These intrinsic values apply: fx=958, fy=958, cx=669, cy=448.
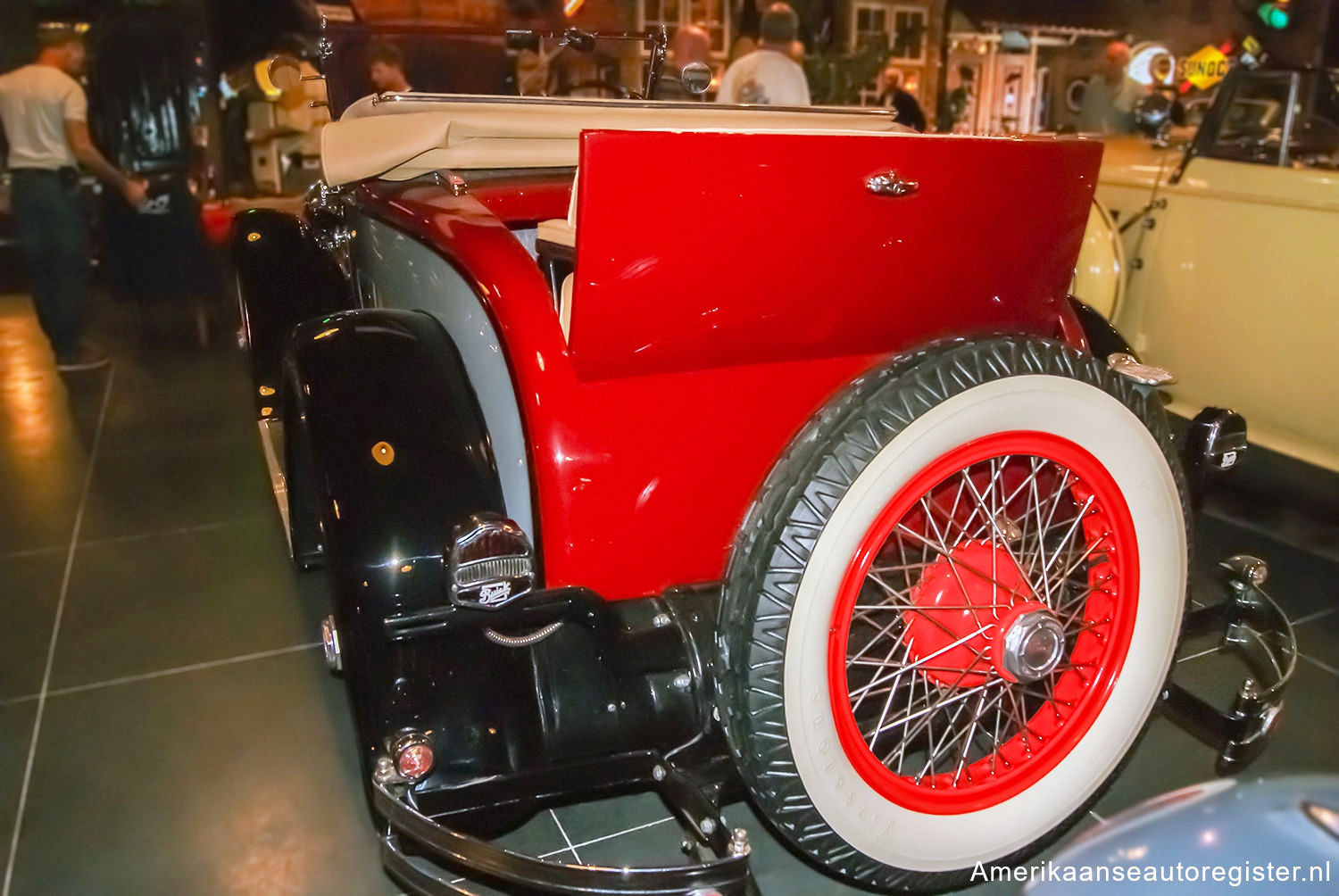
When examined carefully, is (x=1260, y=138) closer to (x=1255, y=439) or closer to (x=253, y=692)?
(x=1255, y=439)

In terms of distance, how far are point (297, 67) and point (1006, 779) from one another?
2.73m

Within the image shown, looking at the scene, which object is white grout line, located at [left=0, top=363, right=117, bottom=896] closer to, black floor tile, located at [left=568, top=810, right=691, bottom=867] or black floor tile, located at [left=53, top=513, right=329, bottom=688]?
black floor tile, located at [left=53, top=513, right=329, bottom=688]

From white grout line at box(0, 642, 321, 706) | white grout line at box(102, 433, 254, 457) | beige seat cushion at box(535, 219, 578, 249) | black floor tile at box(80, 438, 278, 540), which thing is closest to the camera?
beige seat cushion at box(535, 219, 578, 249)

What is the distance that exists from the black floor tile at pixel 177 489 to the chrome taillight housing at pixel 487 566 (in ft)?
8.54

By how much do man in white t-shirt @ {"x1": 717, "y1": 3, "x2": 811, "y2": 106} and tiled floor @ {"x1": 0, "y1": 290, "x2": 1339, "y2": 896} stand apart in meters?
3.35

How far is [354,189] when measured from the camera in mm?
2777

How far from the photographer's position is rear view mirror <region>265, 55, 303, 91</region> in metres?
2.88

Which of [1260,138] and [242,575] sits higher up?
[1260,138]

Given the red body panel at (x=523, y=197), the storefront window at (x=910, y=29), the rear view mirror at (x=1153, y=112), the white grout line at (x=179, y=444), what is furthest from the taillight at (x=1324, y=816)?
the storefront window at (x=910, y=29)

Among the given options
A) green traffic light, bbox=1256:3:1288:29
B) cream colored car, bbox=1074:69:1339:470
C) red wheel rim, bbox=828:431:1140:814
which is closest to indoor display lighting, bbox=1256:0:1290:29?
green traffic light, bbox=1256:3:1288:29

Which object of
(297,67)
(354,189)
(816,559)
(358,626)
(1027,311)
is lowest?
(358,626)

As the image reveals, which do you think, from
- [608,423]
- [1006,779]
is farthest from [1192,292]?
[608,423]

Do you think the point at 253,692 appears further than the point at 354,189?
No

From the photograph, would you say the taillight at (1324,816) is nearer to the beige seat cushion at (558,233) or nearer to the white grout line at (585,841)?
the beige seat cushion at (558,233)
